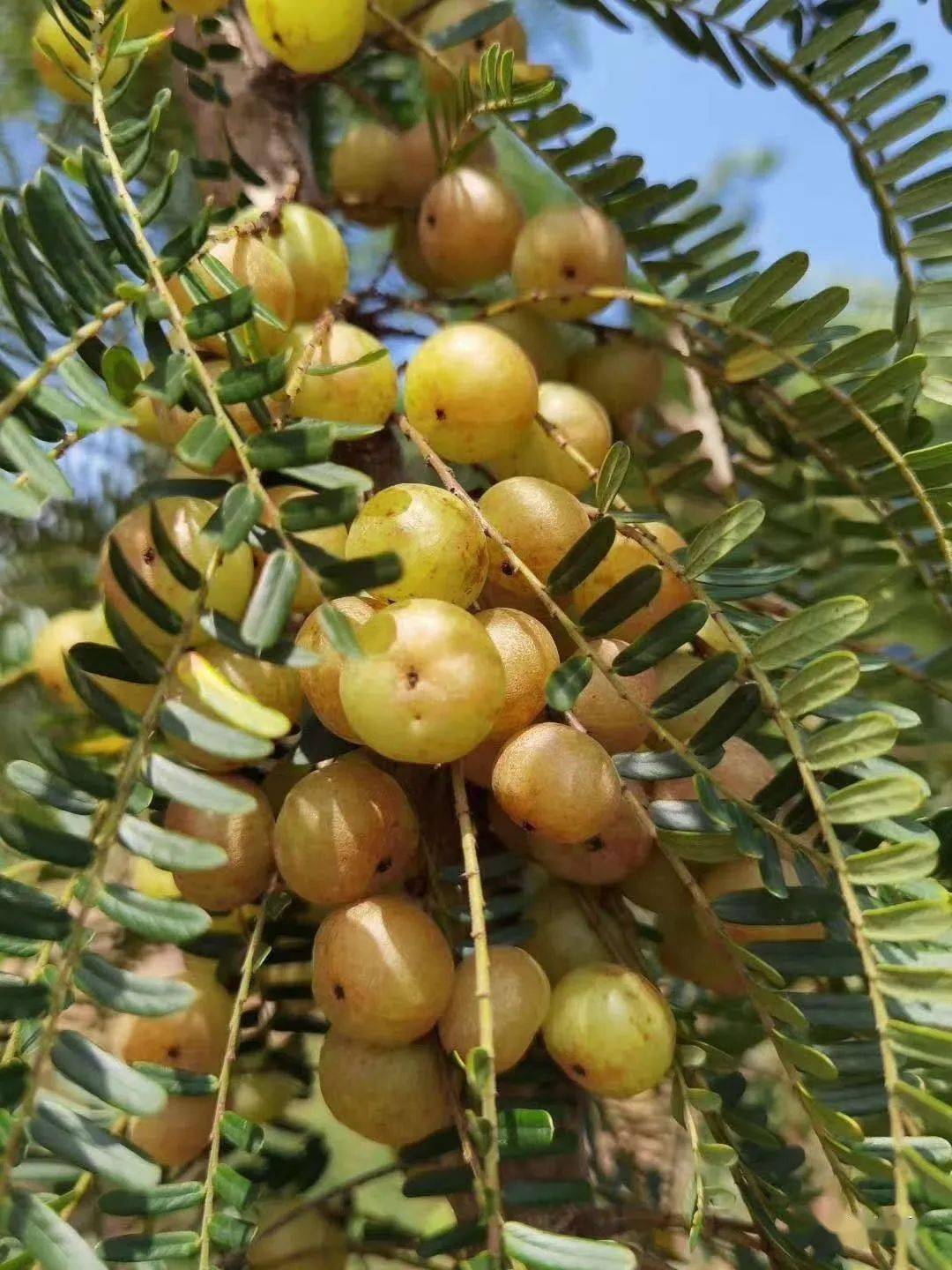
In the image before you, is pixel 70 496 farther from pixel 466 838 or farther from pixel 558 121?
pixel 558 121

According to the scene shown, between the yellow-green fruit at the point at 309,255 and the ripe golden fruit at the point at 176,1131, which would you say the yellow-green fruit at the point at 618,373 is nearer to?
the yellow-green fruit at the point at 309,255

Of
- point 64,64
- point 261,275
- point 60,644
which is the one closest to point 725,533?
point 261,275

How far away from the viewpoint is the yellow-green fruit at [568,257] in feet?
2.35

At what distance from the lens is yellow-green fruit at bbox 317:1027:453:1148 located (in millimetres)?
506

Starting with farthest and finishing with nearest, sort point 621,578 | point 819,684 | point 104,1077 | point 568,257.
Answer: point 568,257, point 621,578, point 819,684, point 104,1077

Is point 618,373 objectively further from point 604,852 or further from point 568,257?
point 604,852

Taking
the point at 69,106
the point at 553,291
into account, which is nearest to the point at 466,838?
the point at 553,291

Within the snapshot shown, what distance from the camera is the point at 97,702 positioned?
41 cm

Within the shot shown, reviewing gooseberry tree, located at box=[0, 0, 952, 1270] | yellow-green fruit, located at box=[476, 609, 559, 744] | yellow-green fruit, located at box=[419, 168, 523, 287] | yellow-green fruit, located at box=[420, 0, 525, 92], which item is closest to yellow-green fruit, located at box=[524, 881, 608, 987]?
gooseberry tree, located at box=[0, 0, 952, 1270]

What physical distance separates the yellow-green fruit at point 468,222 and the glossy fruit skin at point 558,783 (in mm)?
407

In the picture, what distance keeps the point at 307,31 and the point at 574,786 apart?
489mm

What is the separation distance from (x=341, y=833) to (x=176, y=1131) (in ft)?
0.69

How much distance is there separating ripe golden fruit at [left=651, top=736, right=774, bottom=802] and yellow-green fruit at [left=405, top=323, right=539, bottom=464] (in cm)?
21

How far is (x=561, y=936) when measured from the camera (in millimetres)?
557
